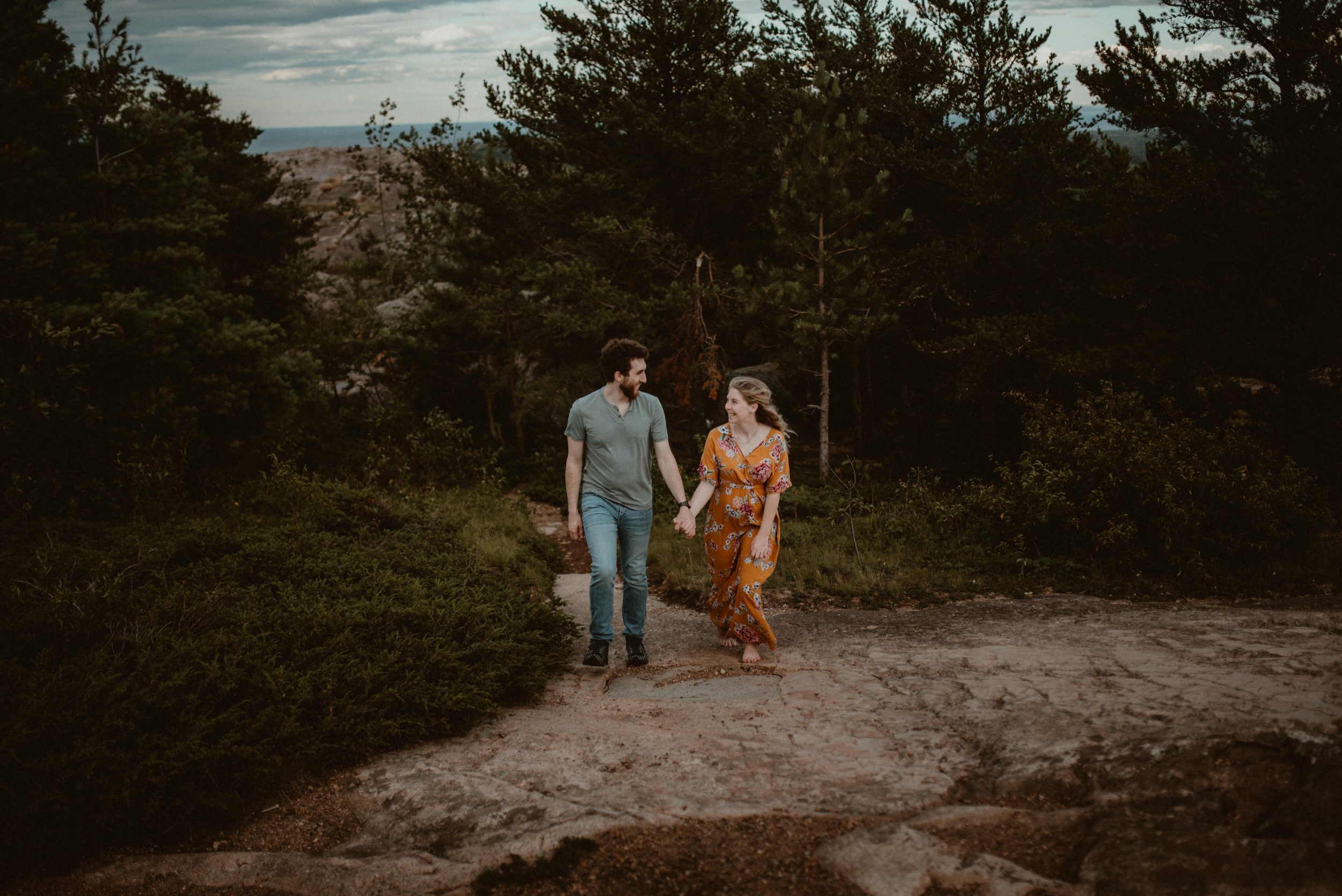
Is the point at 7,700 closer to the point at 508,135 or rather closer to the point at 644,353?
the point at 644,353

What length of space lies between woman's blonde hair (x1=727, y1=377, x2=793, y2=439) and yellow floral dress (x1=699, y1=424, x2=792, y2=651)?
7 cm

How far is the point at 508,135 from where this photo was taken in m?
17.0

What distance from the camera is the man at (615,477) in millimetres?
5340

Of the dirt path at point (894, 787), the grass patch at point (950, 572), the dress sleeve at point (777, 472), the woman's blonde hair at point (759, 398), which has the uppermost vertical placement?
the woman's blonde hair at point (759, 398)

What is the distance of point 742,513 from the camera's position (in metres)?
5.54

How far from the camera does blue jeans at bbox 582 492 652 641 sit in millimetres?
5344

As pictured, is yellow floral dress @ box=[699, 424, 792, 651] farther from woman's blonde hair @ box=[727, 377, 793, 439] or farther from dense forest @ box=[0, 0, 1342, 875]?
dense forest @ box=[0, 0, 1342, 875]

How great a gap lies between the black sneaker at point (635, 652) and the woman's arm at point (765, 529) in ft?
3.03

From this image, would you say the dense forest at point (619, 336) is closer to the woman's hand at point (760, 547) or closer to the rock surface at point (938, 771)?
the rock surface at point (938, 771)

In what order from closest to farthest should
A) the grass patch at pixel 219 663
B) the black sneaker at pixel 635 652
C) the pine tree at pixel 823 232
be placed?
the grass patch at pixel 219 663, the black sneaker at pixel 635 652, the pine tree at pixel 823 232

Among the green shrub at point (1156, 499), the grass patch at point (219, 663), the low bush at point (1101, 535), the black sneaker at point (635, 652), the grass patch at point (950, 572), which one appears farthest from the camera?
the green shrub at point (1156, 499)

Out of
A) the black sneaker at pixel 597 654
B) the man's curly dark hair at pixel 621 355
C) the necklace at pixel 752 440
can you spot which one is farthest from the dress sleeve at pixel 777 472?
the black sneaker at pixel 597 654

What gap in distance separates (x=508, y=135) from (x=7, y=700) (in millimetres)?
15230

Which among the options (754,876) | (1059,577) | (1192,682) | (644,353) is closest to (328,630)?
(644,353)
